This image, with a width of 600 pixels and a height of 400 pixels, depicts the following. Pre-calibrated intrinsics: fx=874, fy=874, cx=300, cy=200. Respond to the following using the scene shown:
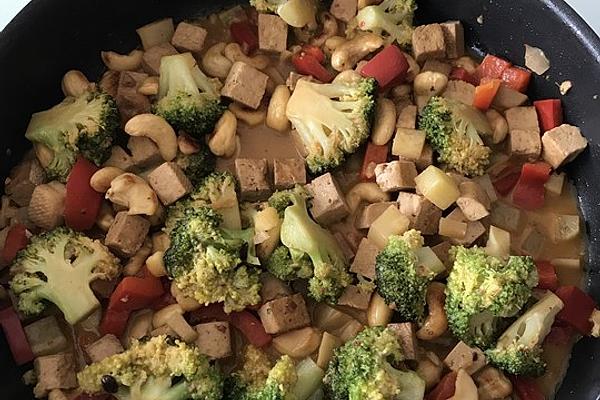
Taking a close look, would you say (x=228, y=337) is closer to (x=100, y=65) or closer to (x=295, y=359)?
(x=295, y=359)

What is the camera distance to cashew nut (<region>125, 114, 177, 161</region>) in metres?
2.47

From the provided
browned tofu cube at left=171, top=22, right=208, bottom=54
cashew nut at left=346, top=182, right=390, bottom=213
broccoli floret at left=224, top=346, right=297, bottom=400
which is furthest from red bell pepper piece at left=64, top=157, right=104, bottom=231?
cashew nut at left=346, top=182, right=390, bottom=213

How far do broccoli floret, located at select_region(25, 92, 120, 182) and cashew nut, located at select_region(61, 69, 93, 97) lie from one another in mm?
45

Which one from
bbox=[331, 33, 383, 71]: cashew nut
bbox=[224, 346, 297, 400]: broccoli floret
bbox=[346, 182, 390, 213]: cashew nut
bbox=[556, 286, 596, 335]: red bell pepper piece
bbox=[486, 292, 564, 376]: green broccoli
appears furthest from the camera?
bbox=[331, 33, 383, 71]: cashew nut

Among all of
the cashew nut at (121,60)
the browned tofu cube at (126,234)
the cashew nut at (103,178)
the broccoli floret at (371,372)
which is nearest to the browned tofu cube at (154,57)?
the cashew nut at (121,60)

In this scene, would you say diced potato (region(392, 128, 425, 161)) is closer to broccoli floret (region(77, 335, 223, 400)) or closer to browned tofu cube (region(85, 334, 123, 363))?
broccoli floret (region(77, 335, 223, 400))

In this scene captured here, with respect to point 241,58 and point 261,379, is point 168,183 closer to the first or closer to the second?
point 241,58

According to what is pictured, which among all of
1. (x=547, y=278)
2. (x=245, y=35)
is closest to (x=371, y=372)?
(x=547, y=278)

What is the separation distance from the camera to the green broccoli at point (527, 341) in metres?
2.29

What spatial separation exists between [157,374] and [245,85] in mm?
875

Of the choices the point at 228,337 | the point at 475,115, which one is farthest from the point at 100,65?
the point at 475,115

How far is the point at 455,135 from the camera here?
2.50 meters

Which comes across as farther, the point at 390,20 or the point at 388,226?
the point at 390,20

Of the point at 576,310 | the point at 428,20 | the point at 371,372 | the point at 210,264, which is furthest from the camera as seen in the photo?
the point at 428,20
